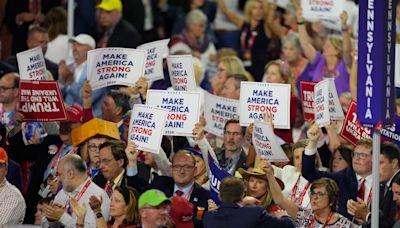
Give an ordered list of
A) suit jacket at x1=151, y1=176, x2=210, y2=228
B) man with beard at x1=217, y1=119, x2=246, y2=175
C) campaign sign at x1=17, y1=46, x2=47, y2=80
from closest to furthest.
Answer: suit jacket at x1=151, y1=176, x2=210, y2=228 → man with beard at x1=217, y1=119, x2=246, y2=175 → campaign sign at x1=17, y1=46, x2=47, y2=80

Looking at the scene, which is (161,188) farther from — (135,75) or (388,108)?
(388,108)

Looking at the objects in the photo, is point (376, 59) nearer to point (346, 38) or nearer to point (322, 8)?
point (346, 38)

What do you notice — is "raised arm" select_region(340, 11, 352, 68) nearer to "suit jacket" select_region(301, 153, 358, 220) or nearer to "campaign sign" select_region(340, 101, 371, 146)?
"campaign sign" select_region(340, 101, 371, 146)

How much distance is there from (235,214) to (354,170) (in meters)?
2.41

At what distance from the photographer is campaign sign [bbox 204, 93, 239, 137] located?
60.4ft

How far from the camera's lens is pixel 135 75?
18266mm

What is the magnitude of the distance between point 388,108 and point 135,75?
4336 mm

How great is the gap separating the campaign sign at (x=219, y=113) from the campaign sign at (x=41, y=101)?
1.51 metres

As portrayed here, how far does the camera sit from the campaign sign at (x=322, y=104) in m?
17.1

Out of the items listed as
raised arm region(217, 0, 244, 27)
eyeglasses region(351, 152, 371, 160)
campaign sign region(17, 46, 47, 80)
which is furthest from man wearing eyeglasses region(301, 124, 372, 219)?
raised arm region(217, 0, 244, 27)

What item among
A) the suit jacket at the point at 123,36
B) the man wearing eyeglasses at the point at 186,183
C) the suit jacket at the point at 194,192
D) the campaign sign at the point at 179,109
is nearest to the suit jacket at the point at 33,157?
the campaign sign at the point at 179,109

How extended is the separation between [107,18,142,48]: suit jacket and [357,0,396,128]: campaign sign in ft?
26.4

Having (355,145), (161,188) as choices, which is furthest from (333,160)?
(161,188)

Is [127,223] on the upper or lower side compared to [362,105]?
lower
